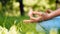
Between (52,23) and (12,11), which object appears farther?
(12,11)

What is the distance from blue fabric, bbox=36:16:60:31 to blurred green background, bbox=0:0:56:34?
34 mm

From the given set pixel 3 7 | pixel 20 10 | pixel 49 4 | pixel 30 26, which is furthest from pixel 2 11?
pixel 49 4

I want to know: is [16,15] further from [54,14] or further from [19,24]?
[54,14]

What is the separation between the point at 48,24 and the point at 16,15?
10.0 inches

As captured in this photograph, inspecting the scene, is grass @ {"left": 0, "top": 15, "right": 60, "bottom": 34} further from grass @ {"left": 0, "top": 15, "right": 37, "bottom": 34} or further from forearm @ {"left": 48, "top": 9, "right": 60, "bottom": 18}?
forearm @ {"left": 48, "top": 9, "right": 60, "bottom": 18}

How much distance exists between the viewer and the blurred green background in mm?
1133

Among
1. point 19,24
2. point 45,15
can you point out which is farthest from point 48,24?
point 19,24

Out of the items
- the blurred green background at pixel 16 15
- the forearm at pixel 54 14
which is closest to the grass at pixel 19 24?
the blurred green background at pixel 16 15

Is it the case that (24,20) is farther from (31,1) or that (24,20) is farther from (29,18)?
(31,1)

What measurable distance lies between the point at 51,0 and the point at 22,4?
0.21 metres

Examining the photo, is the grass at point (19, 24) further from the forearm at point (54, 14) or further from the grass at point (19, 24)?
the forearm at point (54, 14)

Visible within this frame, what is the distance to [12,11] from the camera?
121cm

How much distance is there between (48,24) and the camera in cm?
111

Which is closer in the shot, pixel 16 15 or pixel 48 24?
pixel 48 24
